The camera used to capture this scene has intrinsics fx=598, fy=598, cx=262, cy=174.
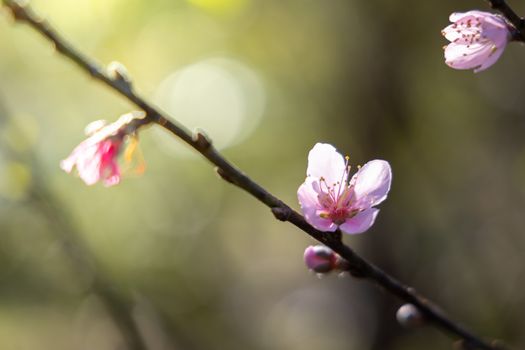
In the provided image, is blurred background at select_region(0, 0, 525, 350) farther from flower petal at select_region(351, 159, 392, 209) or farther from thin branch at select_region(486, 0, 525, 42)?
thin branch at select_region(486, 0, 525, 42)

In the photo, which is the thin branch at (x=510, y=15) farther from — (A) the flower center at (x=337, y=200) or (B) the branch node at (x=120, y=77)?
(B) the branch node at (x=120, y=77)

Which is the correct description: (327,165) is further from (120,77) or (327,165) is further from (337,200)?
(120,77)

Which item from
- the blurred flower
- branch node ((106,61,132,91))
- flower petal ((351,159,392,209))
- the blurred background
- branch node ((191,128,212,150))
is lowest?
the blurred background

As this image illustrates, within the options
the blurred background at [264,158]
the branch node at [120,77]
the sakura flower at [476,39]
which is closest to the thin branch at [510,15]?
the sakura flower at [476,39]

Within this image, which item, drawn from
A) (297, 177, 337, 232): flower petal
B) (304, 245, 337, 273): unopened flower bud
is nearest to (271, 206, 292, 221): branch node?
(297, 177, 337, 232): flower petal

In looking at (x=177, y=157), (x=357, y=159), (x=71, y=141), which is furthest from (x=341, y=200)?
(x=177, y=157)

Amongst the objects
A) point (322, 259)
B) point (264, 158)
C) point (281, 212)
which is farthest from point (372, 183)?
point (264, 158)
